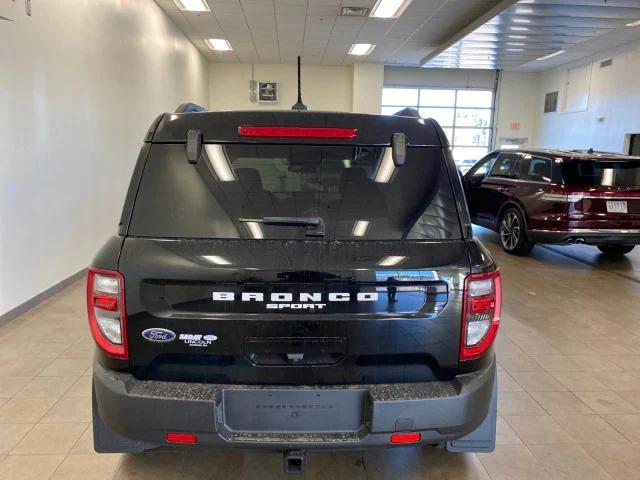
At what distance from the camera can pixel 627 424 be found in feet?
8.78

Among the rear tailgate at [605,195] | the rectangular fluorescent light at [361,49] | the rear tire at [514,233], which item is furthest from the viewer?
the rectangular fluorescent light at [361,49]

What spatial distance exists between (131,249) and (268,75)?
45.8 ft

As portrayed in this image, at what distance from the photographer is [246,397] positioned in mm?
1510

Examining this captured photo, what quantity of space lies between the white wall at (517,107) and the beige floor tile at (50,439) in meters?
16.3

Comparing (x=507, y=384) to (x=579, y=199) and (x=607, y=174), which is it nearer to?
(x=579, y=199)

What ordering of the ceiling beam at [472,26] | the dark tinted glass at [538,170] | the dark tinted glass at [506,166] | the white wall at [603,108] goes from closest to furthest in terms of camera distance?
the dark tinted glass at [538,170] < the dark tinted glass at [506,166] < the ceiling beam at [472,26] < the white wall at [603,108]

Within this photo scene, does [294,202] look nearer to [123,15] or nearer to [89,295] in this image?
[89,295]

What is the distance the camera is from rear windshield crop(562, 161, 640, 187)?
595 centimetres

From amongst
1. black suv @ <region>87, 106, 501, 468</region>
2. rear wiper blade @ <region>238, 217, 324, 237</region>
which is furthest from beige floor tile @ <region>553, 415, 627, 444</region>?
rear wiper blade @ <region>238, 217, 324, 237</region>

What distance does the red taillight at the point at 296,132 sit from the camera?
68.7 inches

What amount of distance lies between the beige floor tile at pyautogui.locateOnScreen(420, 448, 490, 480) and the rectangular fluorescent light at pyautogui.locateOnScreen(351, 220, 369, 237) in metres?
1.24

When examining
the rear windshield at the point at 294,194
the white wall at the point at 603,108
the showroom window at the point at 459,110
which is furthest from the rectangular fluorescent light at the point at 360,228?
the showroom window at the point at 459,110

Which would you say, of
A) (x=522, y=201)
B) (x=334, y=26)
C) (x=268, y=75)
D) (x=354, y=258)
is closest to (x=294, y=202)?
(x=354, y=258)

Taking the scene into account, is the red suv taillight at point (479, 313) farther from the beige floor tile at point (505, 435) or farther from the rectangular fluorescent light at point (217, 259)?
the beige floor tile at point (505, 435)
